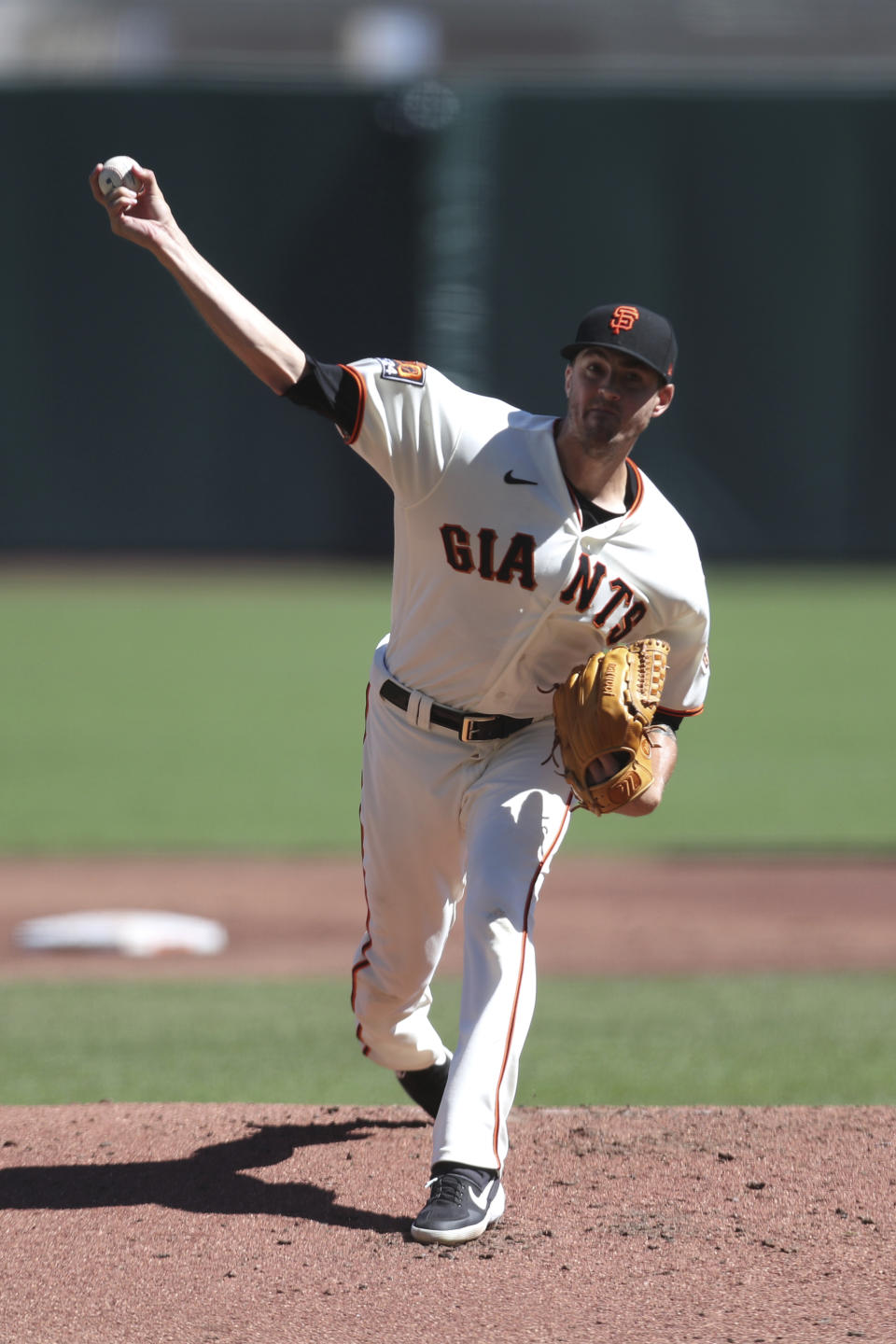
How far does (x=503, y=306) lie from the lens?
17.8 metres

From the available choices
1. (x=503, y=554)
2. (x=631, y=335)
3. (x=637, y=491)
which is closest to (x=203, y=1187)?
(x=503, y=554)

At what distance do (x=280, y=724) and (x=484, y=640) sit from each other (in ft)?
25.2

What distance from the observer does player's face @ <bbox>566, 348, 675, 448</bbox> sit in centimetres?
349

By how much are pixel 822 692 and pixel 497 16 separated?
863 inches

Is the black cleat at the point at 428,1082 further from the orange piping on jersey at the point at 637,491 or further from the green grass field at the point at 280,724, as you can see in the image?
the green grass field at the point at 280,724

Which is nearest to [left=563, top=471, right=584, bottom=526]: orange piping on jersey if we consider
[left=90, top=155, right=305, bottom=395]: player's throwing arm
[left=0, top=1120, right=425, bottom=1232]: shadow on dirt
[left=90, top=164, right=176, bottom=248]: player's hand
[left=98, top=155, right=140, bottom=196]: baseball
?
[left=90, top=155, right=305, bottom=395]: player's throwing arm

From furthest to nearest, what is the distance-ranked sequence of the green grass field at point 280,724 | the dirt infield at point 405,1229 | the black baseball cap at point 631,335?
the green grass field at point 280,724, the black baseball cap at point 631,335, the dirt infield at point 405,1229

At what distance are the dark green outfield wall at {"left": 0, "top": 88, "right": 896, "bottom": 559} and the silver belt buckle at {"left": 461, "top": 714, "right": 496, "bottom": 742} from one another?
13.9 meters

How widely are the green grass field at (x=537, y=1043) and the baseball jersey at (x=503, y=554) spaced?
1.41m

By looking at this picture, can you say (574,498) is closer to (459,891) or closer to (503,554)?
(503,554)

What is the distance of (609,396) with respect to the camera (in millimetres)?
3490

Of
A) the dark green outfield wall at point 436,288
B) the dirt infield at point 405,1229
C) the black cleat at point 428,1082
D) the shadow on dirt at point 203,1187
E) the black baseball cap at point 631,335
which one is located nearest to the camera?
the dirt infield at point 405,1229

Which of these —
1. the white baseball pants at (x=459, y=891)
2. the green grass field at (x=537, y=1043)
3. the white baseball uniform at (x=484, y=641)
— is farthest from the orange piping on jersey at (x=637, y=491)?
the green grass field at (x=537, y=1043)

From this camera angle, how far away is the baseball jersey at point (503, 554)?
349 centimetres
